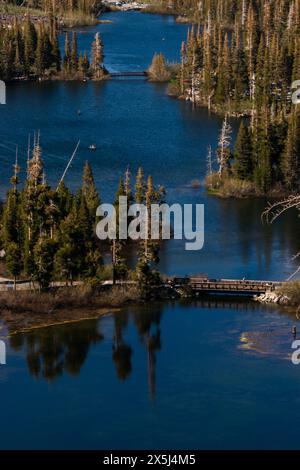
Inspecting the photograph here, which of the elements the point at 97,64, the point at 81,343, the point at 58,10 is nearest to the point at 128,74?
the point at 97,64

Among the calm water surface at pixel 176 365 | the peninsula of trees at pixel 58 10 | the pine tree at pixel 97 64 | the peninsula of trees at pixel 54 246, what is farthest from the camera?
the peninsula of trees at pixel 58 10

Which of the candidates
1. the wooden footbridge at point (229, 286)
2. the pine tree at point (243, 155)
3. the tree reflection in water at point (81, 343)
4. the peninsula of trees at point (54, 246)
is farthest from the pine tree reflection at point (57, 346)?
the pine tree at point (243, 155)

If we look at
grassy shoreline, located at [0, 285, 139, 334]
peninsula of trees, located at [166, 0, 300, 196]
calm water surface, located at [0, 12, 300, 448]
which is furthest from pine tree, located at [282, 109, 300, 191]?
grassy shoreline, located at [0, 285, 139, 334]

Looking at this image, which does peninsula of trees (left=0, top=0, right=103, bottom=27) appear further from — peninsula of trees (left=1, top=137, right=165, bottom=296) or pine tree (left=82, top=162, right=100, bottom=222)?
peninsula of trees (left=1, top=137, right=165, bottom=296)

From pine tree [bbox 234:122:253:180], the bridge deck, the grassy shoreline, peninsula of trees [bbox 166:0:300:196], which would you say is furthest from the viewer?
the bridge deck

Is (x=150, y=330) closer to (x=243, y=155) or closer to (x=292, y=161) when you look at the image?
(x=243, y=155)

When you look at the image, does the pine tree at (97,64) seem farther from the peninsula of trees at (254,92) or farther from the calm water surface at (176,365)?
the calm water surface at (176,365)
